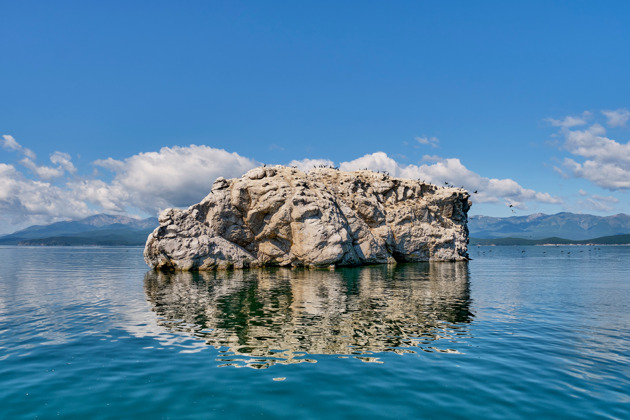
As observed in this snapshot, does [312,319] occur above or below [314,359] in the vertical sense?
below

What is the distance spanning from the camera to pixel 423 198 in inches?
4225

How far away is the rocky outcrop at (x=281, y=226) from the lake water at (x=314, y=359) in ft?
118

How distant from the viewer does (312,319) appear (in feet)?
83.8

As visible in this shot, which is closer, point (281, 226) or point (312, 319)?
point (312, 319)

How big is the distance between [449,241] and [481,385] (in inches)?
3788

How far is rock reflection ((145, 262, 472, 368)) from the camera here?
18.5 m

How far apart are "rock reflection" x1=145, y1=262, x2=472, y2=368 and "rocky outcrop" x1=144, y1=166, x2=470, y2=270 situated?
26508 millimetres

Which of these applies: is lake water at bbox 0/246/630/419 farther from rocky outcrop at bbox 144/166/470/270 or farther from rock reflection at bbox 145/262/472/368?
rocky outcrop at bbox 144/166/470/270

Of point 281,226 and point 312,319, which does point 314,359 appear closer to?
point 312,319

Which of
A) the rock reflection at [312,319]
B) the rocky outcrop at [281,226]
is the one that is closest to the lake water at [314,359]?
the rock reflection at [312,319]

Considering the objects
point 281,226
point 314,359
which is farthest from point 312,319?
point 281,226

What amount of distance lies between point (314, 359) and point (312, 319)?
8.88m

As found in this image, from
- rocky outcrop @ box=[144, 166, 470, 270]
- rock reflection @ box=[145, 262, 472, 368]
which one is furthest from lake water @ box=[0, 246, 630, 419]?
rocky outcrop @ box=[144, 166, 470, 270]

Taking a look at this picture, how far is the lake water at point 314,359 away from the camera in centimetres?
1201
